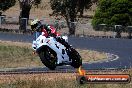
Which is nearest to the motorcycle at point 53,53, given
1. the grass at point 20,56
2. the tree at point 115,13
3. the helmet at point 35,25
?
the helmet at point 35,25

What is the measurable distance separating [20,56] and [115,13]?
83.7 feet

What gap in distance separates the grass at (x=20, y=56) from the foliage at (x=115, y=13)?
17941 millimetres

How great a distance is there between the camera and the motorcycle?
357 inches

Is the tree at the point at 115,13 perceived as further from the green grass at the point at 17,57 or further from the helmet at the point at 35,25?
the helmet at the point at 35,25

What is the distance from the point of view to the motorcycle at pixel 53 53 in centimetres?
908

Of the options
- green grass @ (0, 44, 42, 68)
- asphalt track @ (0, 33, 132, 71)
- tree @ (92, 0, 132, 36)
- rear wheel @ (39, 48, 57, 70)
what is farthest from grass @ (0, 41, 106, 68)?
rear wheel @ (39, 48, 57, 70)

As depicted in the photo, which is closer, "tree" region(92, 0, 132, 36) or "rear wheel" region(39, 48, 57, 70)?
"rear wheel" region(39, 48, 57, 70)

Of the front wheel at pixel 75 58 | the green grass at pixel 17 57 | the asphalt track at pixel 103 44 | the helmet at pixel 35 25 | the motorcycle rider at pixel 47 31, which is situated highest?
the helmet at pixel 35 25

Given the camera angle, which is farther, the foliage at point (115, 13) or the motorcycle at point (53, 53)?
the foliage at point (115, 13)

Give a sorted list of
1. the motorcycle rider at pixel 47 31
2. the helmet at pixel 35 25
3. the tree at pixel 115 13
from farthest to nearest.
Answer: the tree at pixel 115 13 < the motorcycle rider at pixel 47 31 < the helmet at pixel 35 25

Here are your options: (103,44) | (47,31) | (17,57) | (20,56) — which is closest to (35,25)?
(47,31)

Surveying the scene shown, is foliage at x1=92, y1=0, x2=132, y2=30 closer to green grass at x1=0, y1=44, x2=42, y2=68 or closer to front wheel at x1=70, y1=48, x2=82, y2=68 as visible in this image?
green grass at x1=0, y1=44, x2=42, y2=68

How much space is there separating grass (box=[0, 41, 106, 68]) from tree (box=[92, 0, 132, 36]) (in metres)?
17.9

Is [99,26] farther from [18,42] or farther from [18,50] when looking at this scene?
[18,50]
